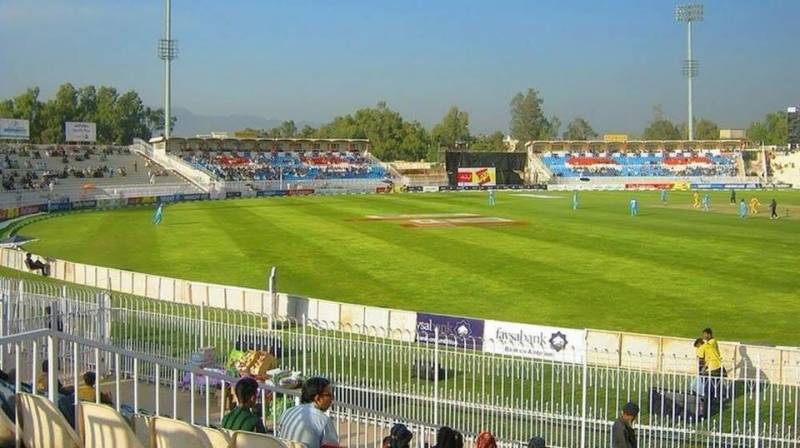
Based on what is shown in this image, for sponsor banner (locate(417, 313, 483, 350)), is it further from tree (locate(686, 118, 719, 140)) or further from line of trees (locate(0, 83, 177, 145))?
tree (locate(686, 118, 719, 140))

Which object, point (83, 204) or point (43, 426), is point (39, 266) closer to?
point (43, 426)

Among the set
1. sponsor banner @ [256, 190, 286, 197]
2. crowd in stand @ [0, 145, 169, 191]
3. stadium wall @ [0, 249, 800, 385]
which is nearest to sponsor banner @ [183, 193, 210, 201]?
crowd in stand @ [0, 145, 169, 191]

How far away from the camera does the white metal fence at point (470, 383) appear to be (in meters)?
13.3

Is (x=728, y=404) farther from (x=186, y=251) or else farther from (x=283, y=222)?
(x=283, y=222)

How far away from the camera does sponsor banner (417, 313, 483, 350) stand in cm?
1777

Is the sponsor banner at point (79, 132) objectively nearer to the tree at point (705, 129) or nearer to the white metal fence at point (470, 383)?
the white metal fence at point (470, 383)

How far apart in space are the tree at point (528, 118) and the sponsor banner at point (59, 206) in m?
142

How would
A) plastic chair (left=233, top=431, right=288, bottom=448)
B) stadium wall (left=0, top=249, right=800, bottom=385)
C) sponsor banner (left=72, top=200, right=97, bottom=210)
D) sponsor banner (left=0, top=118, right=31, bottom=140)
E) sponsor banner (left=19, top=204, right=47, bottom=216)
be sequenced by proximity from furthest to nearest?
sponsor banner (left=0, top=118, right=31, bottom=140) < sponsor banner (left=72, top=200, right=97, bottom=210) < sponsor banner (left=19, top=204, right=47, bottom=216) < stadium wall (left=0, top=249, right=800, bottom=385) < plastic chair (left=233, top=431, right=288, bottom=448)

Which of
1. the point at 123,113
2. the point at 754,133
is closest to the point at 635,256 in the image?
the point at 123,113

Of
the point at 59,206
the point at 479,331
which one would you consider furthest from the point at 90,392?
the point at 59,206

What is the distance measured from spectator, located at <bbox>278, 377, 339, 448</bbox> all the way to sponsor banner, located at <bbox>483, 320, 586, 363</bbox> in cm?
894

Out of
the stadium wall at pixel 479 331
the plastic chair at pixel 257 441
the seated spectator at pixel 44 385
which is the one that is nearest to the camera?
the plastic chair at pixel 257 441

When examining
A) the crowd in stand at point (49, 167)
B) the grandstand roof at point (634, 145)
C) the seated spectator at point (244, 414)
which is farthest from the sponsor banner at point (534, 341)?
the grandstand roof at point (634, 145)

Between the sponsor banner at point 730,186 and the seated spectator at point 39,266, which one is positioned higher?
the sponsor banner at point 730,186
